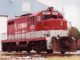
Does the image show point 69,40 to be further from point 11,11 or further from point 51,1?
point 11,11

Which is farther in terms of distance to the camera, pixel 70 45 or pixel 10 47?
pixel 10 47

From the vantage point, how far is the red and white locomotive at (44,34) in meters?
7.75

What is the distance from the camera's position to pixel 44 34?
7934mm

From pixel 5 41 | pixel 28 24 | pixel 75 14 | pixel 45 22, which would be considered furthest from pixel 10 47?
pixel 75 14

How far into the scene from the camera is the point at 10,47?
9.16 meters

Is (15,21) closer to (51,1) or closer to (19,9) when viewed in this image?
(19,9)

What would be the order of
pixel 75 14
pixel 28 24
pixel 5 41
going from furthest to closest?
pixel 5 41
pixel 28 24
pixel 75 14

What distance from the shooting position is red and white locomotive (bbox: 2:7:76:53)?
7.75m

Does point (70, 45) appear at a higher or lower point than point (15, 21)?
lower

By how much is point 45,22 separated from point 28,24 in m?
0.71

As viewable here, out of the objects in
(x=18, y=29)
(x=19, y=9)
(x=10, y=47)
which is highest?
(x=19, y=9)

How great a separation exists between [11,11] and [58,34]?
1815 mm

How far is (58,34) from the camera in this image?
8039 millimetres

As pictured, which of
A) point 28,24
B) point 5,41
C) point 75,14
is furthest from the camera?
point 5,41
